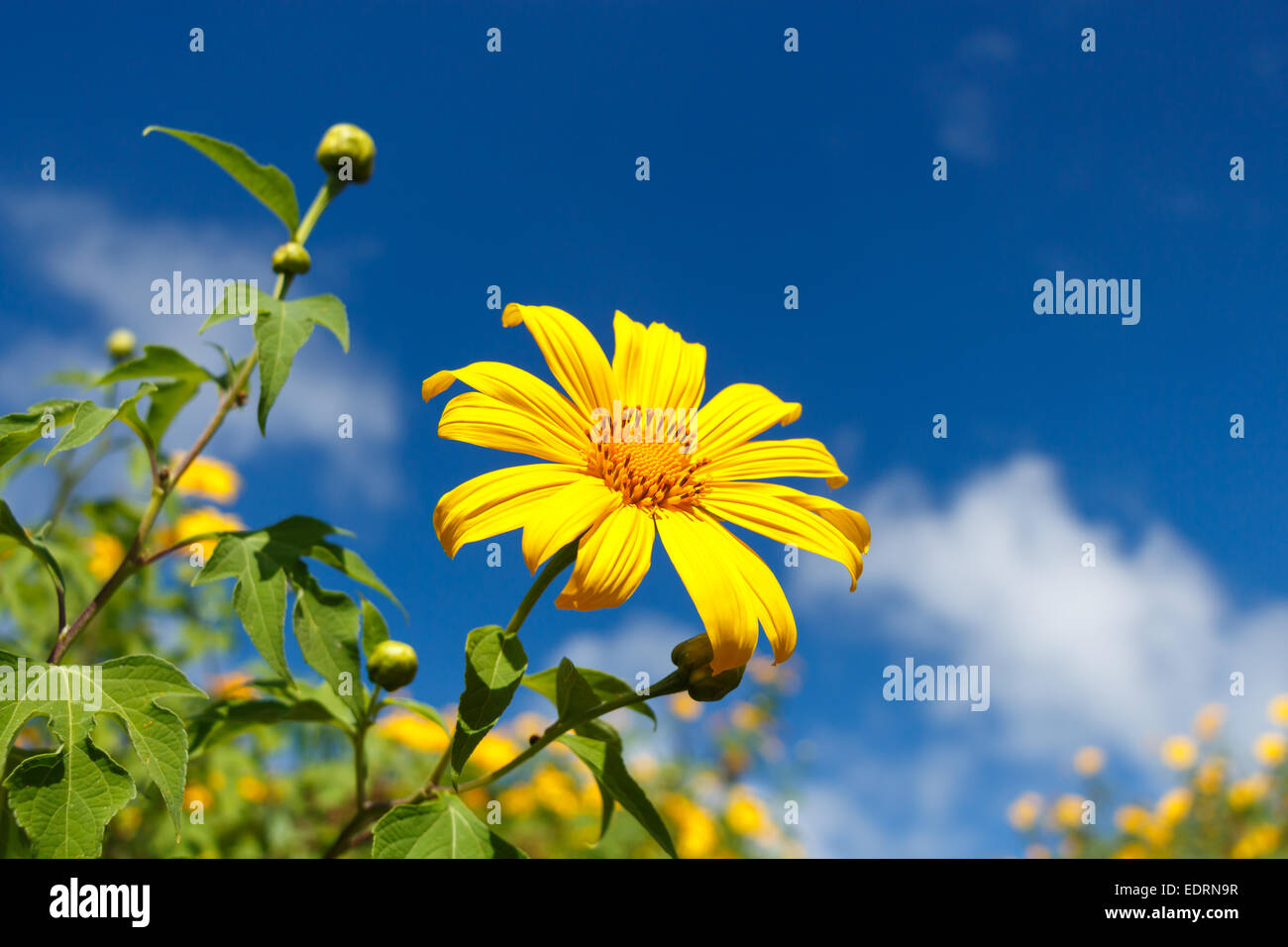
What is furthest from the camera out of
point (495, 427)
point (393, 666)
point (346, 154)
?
point (346, 154)

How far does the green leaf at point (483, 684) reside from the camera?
1271mm

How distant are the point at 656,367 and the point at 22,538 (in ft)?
3.81

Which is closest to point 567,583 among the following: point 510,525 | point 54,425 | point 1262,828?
point 510,525

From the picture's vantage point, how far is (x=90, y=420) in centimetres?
155

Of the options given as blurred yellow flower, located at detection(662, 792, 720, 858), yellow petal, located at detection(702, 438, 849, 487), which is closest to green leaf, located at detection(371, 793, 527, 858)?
yellow petal, located at detection(702, 438, 849, 487)

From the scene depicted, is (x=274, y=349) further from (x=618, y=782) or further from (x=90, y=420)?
(x=618, y=782)

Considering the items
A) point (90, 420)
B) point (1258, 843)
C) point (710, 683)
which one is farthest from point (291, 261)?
point (1258, 843)

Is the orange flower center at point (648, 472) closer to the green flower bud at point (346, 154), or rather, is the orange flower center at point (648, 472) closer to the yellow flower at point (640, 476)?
the yellow flower at point (640, 476)

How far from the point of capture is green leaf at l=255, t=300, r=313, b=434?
57.5 inches

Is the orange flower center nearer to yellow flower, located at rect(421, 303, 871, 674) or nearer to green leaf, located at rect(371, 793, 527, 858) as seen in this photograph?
yellow flower, located at rect(421, 303, 871, 674)

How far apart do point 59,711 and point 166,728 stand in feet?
0.49
